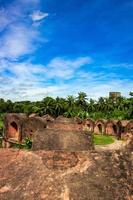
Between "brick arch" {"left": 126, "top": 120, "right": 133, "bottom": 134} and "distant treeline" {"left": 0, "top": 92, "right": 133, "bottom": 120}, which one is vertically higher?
"distant treeline" {"left": 0, "top": 92, "right": 133, "bottom": 120}

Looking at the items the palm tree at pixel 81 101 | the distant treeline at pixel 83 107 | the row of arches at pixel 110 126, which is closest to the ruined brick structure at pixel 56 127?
the row of arches at pixel 110 126

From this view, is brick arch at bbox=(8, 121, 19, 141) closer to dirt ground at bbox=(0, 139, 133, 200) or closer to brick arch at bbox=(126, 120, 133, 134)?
brick arch at bbox=(126, 120, 133, 134)

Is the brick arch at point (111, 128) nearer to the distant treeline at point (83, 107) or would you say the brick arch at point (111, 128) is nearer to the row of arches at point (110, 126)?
the row of arches at point (110, 126)

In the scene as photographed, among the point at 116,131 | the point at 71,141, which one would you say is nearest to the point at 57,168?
the point at 71,141

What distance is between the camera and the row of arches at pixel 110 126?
2151 inches

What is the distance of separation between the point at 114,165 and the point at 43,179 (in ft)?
4.67

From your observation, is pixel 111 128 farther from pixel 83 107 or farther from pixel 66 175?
pixel 66 175

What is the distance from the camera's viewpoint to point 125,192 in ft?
18.8

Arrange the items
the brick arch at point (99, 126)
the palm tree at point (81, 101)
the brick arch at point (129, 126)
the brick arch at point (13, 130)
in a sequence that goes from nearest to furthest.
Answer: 1. the brick arch at point (13, 130)
2. the brick arch at point (129, 126)
3. the brick arch at point (99, 126)
4. the palm tree at point (81, 101)

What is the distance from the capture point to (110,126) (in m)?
61.8

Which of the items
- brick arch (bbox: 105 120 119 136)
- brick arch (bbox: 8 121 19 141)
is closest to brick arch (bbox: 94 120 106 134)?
brick arch (bbox: 105 120 119 136)

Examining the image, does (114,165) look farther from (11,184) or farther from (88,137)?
(88,137)

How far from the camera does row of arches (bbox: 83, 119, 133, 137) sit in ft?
179

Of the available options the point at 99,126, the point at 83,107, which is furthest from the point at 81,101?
the point at 99,126
